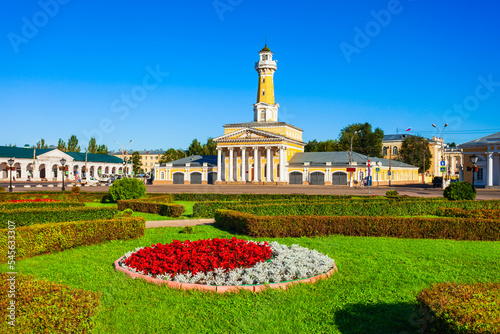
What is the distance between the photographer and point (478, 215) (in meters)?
17.2

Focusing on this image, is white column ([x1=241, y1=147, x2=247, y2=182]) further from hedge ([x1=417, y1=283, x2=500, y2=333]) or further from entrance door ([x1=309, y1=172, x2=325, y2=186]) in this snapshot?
hedge ([x1=417, y1=283, x2=500, y2=333])

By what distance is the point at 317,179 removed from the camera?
65.1 metres

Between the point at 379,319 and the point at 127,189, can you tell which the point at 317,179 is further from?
the point at 379,319

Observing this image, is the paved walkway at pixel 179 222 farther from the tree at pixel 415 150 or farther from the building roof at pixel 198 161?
the tree at pixel 415 150

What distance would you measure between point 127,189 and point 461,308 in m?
23.1

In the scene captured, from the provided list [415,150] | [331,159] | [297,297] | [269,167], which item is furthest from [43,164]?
[297,297]

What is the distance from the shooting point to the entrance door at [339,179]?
6303 cm

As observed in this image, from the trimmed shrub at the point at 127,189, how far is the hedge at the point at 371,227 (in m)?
13.1

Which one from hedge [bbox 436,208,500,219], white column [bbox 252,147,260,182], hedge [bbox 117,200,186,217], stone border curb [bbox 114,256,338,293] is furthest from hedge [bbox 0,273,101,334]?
white column [bbox 252,147,260,182]

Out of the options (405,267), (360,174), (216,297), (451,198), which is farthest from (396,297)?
Result: (360,174)

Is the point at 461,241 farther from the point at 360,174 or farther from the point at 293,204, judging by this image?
the point at 360,174

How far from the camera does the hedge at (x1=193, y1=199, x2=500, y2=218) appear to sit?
1756 cm

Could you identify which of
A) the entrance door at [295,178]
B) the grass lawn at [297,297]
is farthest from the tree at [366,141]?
the grass lawn at [297,297]

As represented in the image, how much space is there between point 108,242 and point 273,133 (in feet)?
182
